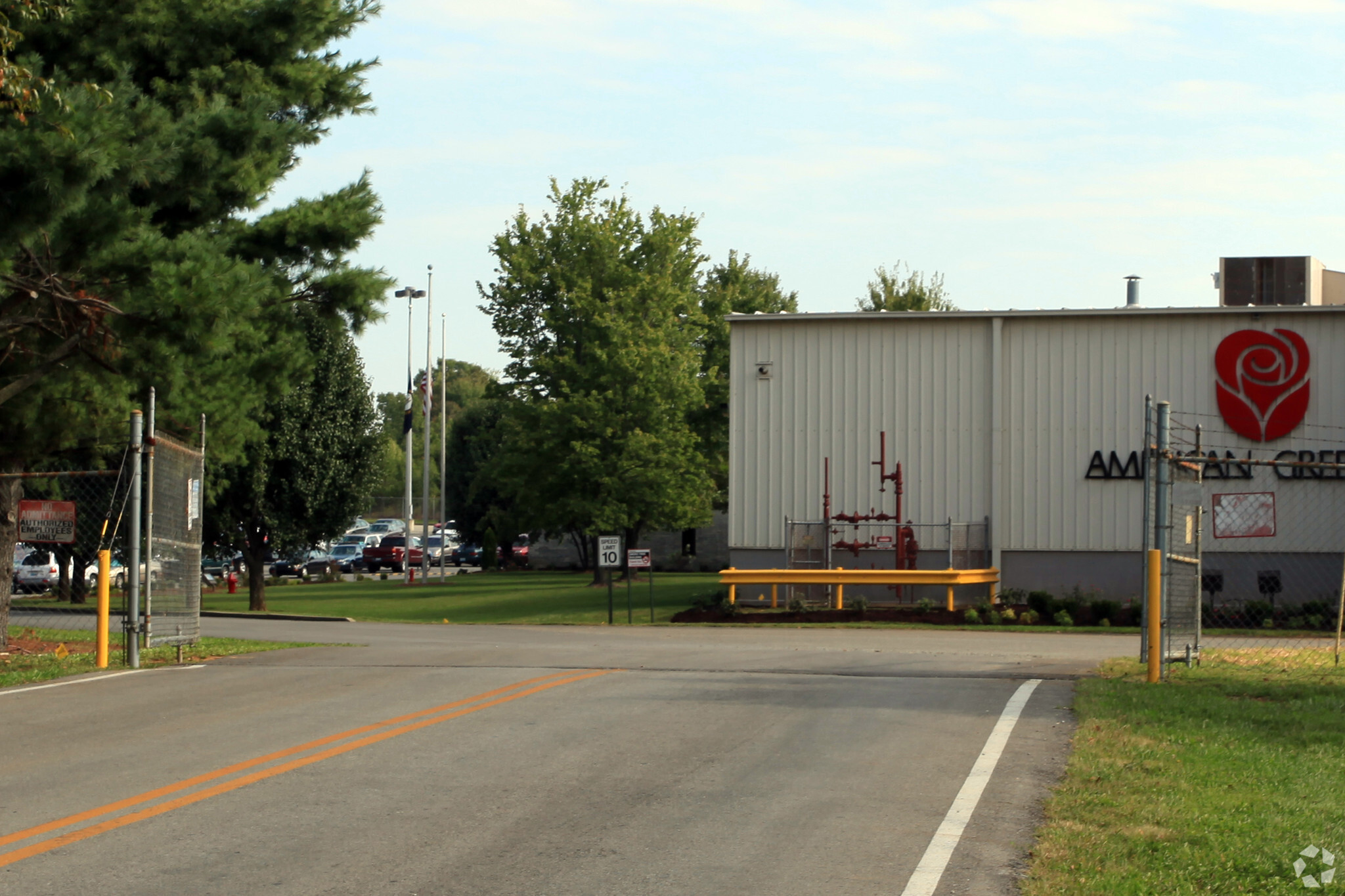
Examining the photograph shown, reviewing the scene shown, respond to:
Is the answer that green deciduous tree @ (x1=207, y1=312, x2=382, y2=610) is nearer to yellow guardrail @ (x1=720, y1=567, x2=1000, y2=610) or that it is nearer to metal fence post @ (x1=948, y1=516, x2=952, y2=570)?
yellow guardrail @ (x1=720, y1=567, x2=1000, y2=610)

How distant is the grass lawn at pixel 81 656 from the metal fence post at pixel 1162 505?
10532 millimetres

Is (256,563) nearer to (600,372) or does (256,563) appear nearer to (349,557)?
(600,372)

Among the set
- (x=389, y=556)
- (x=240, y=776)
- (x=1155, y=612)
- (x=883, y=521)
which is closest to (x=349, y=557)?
(x=389, y=556)

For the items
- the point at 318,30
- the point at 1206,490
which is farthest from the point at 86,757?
the point at 1206,490

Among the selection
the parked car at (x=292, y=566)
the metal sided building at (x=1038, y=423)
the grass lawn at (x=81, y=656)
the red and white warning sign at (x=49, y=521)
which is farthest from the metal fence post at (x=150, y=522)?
the parked car at (x=292, y=566)

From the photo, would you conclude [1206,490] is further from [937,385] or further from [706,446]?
[706,446]

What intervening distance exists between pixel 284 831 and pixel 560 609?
27.0m

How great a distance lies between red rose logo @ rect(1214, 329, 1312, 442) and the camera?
29.5 m

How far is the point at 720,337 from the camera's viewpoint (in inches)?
2015

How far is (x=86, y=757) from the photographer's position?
8805mm

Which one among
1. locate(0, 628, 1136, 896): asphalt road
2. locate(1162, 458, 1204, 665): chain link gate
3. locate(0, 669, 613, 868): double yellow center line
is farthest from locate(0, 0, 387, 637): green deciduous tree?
locate(1162, 458, 1204, 665): chain link gate

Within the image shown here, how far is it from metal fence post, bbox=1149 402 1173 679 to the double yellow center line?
19.9 ft

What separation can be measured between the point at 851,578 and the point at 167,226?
16193 millimetres

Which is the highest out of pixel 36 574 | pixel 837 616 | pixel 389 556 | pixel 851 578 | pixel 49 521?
pixel 49 521
